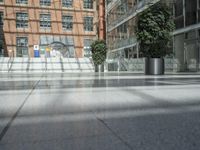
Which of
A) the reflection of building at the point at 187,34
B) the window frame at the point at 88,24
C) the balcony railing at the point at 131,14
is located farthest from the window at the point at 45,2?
the reflection of building at the point at 187,34

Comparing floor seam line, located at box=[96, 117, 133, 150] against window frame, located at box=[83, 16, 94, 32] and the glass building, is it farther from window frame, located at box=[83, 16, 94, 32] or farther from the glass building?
window frame, located at box=[83, 16, 94, 32]

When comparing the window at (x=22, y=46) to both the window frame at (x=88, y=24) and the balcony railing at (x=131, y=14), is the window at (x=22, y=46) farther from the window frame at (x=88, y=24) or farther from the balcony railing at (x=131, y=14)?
the balcony railing at (x=131, y=14)

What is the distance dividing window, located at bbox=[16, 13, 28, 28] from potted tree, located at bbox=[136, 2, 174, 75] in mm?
38146

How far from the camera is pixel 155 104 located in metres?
4.85

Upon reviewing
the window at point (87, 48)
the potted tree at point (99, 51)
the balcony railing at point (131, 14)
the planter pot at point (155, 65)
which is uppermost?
the balcony railing at point (131, 14)

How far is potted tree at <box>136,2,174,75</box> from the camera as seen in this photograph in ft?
49.6

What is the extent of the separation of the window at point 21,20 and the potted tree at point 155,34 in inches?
Result: 1502

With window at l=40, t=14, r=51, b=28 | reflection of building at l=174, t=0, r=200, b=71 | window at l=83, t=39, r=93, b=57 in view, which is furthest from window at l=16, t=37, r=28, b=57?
reflection of building at l=174, t=0, r=200, b=71

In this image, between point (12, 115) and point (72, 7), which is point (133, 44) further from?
point (12, 115)

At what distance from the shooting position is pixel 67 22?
53.1 meters

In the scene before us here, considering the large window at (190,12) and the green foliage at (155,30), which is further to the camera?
the large window at (190,12)

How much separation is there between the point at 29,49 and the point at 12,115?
47.6 m

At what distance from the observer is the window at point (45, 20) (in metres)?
51.3

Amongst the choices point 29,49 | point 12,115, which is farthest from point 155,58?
point 29,49
